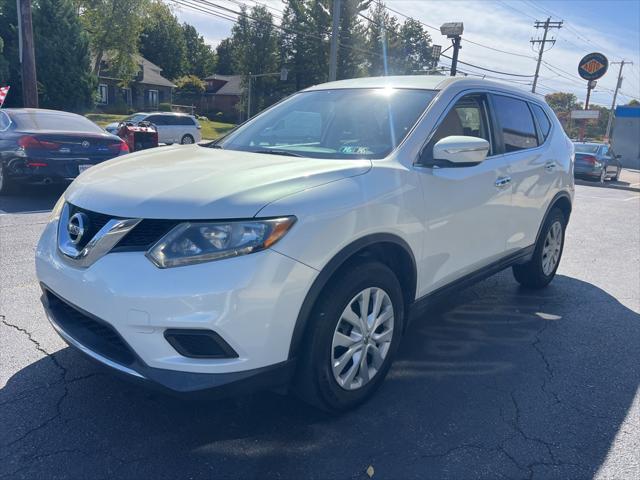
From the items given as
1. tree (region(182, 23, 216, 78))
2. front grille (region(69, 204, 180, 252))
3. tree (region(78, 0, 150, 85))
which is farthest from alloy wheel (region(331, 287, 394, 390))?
tree (region(182, 23, 216, 78))

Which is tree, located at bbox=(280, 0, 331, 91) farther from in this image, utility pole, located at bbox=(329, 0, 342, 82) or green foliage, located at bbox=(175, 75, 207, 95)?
utility pole, located at bbox=(329, 0, 342, 82)

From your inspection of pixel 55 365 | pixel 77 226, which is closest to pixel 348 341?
pixel 77 226

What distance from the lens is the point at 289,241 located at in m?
2.41

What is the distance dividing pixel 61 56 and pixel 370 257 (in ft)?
111

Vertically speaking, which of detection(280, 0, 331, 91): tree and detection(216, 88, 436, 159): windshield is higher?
detection(280, 0, 331, 91): tree

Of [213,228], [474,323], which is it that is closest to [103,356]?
[213,228]

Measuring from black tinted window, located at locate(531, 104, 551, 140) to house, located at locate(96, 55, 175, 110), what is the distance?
50.4 m

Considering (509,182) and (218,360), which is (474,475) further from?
(509,182)

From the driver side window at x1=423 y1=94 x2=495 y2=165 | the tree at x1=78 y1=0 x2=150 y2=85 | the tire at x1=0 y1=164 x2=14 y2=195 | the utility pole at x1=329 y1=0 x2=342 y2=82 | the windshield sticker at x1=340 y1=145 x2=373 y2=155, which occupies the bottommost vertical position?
the tire at x1=0 y1=164 x2=14 y2=195

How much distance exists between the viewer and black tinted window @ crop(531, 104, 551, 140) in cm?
497

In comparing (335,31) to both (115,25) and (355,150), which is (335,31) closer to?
(355,150)

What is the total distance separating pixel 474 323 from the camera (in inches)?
176

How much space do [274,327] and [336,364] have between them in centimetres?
52

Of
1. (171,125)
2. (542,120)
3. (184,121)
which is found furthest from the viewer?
(184,121)
